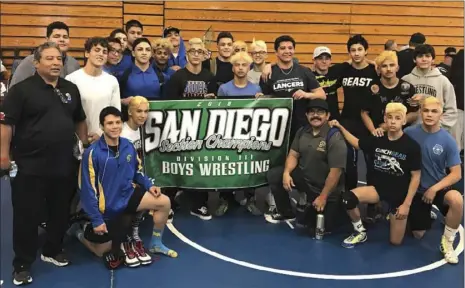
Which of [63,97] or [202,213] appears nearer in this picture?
[63,97]

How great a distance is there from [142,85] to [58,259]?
2.02 metres

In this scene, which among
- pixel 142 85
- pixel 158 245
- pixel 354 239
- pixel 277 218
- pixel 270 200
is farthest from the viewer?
pixel 270 200

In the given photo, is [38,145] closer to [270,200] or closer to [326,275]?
[326,275]

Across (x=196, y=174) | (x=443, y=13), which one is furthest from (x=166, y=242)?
(x=443, y=13)

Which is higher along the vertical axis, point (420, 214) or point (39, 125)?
point (39, 125)

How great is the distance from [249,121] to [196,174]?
871 mm

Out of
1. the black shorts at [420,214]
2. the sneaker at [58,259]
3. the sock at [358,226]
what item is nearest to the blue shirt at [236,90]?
the sock at [358,226]

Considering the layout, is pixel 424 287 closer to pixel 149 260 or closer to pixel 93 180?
pixel 149 260

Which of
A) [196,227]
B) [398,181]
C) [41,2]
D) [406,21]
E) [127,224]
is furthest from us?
[406,21]

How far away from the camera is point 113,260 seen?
159 inches

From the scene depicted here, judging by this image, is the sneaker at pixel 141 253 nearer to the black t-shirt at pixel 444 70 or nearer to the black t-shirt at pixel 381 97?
the black t-shirt at pixel 381 97

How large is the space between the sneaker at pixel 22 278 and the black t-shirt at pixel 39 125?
0.86 m

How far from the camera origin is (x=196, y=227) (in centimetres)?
502

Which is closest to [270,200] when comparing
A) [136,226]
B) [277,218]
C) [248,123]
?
[277,218]
